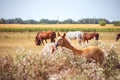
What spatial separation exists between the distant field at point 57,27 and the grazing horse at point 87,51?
0.72 meters

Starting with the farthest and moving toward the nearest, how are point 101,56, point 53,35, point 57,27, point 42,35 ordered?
point 42,35 < point 53,35 < point 57,27 < point 101,56

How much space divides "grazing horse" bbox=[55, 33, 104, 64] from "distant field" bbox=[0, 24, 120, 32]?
72cm

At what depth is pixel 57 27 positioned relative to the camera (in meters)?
5.16

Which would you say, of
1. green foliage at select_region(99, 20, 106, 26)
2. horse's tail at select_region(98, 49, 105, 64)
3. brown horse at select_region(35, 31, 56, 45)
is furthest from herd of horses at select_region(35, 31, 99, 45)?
horse's tail at select_region(98, 49, 105, 64)

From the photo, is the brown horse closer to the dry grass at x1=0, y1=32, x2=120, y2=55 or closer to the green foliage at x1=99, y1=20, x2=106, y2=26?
the dry grass at x1=0, y1=32, x2=120, y2=55

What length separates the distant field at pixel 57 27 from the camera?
4953mm

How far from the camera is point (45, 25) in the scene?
516cm

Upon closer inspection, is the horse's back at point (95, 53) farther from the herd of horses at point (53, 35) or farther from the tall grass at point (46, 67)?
the herd of horses at point (53, 35)

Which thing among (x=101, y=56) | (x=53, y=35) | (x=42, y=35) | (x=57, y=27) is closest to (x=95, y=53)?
(x=101, y=56)

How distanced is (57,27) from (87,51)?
3.02 ft

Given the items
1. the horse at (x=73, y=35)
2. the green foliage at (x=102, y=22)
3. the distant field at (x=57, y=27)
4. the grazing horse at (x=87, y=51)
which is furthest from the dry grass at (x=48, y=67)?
the horse at (x=73, y=35)

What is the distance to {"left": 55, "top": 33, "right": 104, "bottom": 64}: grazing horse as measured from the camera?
434 cm

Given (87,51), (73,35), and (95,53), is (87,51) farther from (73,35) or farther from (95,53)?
(73,35)

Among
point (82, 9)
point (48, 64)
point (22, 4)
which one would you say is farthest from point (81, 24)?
point (48, 64)
